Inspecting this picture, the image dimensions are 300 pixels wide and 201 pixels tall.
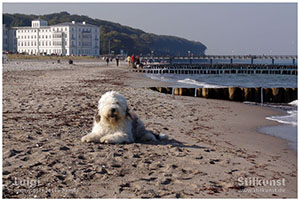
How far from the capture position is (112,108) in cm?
683

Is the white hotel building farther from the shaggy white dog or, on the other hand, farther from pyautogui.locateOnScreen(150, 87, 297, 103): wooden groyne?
the shaggy white dog

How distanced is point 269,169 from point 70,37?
137797mm

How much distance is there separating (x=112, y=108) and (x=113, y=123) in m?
0.42

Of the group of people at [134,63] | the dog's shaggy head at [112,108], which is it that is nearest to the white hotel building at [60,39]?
the group of people at [134,63]

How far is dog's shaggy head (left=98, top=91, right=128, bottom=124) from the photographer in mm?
6854

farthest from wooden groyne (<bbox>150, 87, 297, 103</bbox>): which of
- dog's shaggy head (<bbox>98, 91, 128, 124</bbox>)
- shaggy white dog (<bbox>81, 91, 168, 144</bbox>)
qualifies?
dog's shaggy head (<bbox>98, 91, 128, 124</bbox>)

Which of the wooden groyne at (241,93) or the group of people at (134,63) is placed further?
the group of people at (134,63)

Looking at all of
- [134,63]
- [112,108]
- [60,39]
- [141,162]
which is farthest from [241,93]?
[60,39]

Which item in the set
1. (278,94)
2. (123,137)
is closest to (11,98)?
(123,137)

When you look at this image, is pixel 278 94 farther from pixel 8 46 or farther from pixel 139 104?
pixel 8 46

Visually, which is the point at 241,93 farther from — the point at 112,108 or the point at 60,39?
the point at 60,39

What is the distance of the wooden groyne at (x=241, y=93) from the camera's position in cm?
2047

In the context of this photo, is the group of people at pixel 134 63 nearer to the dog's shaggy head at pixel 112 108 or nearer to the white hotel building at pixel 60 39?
the dog's shaggy head at pixel 112 108

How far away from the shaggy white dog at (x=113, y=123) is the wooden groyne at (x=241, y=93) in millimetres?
13012
